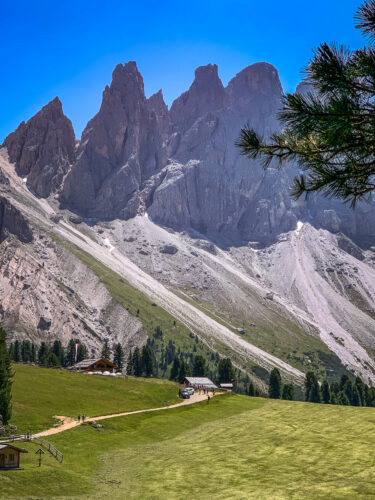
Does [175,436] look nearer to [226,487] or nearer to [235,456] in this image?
[235,456]

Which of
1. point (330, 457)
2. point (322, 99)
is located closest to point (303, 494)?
point (330, 457)

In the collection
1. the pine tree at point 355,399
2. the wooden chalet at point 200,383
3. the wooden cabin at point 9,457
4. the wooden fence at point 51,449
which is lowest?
the pine tree at point 355,399

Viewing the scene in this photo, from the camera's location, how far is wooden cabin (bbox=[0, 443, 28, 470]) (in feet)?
125

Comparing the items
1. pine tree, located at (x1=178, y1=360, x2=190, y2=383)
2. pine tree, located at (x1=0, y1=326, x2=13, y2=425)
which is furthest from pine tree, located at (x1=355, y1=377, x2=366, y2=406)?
pine tree, located at (x1=0, y1=326, x2=13, y2=425)

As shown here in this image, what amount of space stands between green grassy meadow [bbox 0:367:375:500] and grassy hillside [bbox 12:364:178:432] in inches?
86.0

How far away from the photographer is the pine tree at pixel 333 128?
13.7m

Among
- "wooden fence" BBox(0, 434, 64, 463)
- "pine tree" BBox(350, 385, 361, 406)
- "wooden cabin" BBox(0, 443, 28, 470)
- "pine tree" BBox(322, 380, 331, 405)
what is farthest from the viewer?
"pine tree" BBox(350, 385, 361, 406)

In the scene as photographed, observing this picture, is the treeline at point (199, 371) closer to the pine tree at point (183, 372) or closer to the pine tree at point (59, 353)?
the pine tree at point (183, 372)

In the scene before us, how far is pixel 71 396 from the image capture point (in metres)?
75.6

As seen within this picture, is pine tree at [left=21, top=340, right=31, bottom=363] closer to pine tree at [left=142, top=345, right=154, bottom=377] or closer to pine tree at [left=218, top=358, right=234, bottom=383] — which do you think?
pine tree at [left=142, top=345, right=154, bottom=377]

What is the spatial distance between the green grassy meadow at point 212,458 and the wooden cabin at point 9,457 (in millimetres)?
1453

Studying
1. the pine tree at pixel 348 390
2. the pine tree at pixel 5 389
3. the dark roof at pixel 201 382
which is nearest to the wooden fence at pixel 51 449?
the pine tree at pixel 5 389

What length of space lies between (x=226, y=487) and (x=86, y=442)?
2322cm

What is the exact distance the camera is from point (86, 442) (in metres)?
54.0
